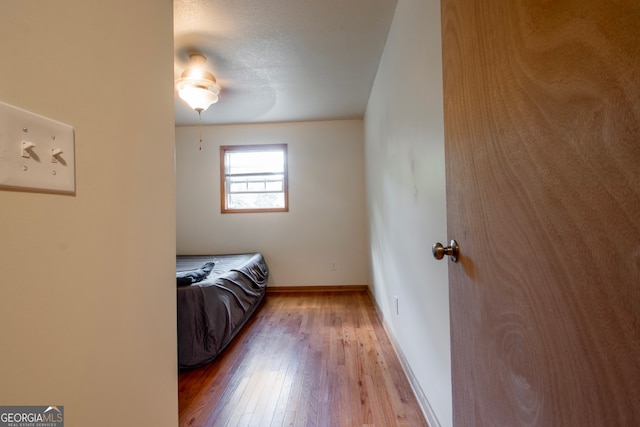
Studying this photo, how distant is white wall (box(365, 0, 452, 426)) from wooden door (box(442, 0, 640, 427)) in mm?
436

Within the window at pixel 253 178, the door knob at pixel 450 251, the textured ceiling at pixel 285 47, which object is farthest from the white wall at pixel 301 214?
the door knob at pixel 450 251

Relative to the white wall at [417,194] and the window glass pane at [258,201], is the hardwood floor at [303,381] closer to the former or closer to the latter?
the white wall at [417,194]

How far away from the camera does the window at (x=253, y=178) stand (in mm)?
3818

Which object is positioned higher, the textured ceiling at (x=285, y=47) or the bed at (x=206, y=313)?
the textured ceiling at (x=285, y=47)

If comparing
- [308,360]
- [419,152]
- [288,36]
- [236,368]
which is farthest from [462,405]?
[288,36]

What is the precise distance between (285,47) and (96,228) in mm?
2059

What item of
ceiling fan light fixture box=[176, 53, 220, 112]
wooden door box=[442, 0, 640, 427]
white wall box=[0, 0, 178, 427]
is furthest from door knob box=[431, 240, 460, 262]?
ceiling fan light fixture box=[176, 53, 220, 112]

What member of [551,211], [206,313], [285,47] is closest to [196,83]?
[285,47]

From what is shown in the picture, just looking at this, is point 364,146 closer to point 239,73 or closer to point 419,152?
point 239,73

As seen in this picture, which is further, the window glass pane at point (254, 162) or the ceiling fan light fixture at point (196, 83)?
the window glass pane at point (254, 162)

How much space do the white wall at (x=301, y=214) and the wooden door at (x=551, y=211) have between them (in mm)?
3014

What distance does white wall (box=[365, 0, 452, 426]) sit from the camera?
113 cm

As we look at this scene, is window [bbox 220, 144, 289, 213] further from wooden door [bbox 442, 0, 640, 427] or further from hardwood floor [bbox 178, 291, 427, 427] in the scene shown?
wooden door [bbox 442, 0, 640, 427]

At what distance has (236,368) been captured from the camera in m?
1.85
